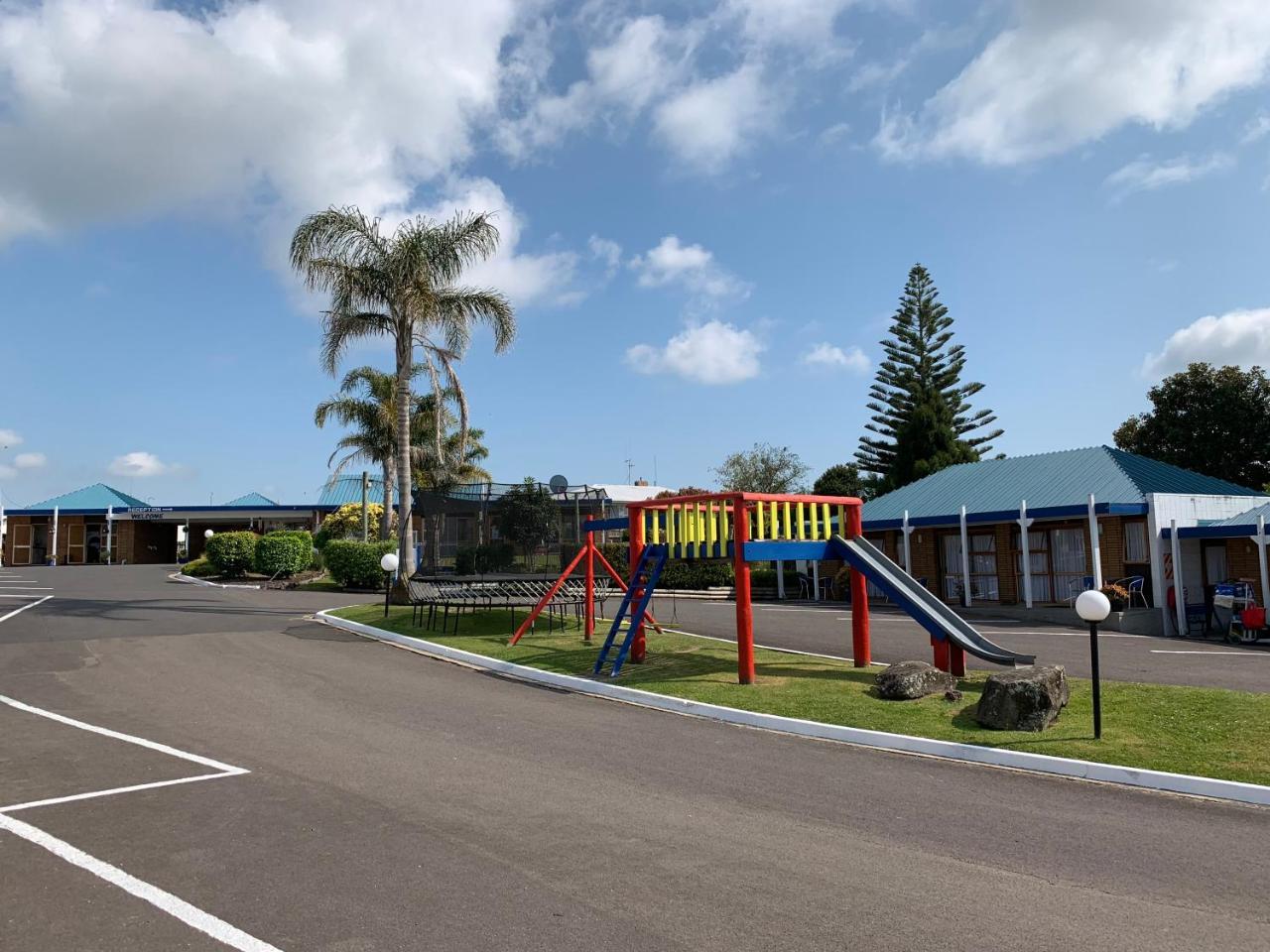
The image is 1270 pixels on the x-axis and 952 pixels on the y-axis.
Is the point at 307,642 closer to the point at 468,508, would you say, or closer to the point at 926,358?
the point at 468,508

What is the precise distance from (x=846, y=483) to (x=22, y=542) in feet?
177

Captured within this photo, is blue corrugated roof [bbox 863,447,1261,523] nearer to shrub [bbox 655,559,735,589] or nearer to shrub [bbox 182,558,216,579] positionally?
shrub [bbox 655,559,735,589]

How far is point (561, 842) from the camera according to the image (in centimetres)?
523

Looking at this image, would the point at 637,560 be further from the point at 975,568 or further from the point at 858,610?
the point at 975,568

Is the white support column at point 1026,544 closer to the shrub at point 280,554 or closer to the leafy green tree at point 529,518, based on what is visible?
the leafy green tree at point 529,518

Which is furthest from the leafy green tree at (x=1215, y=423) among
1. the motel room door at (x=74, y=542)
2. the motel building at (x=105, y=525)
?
the motel room door at (x=74, y=542)

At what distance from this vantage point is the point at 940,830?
18.3ft

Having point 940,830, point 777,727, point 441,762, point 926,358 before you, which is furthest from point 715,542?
point 926,358

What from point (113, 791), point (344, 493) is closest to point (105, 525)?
point (344, 493)

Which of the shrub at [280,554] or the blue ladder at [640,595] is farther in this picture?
the shrub at [280,554]

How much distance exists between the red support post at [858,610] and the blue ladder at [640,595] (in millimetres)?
2622

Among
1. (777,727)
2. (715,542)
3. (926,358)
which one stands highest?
(926,358)

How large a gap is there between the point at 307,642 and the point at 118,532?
5220 centimetres

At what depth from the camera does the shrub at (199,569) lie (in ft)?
122
